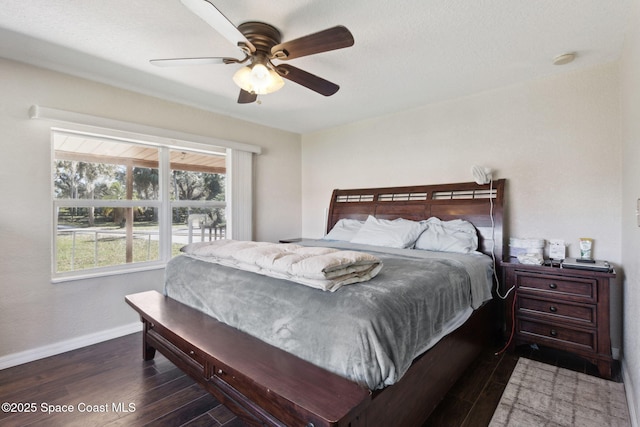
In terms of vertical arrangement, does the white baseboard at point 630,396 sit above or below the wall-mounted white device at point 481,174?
below

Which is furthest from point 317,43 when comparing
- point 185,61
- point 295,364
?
point 295,364

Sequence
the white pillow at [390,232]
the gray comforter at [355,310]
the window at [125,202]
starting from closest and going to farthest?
1. the gray comforter at [355,310]
2. the window at [125,202]
3. the white pillow at [390,232]

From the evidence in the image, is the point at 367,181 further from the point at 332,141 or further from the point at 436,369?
the point at 436,369

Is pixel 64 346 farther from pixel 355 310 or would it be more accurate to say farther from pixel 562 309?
pixel 562 309

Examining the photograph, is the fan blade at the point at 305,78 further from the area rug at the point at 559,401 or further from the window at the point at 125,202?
the area rug at the point at 559,401

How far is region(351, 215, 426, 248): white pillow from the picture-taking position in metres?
3.13

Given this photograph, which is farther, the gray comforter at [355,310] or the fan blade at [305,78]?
the fan blade at [305,78]

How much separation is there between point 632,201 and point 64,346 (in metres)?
4.49

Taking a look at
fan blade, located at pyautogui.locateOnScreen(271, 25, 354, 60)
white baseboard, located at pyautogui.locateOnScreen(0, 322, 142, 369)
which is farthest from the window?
fan blade, located at pyautogui.locateOnScreen(271, 25, 354, 60)

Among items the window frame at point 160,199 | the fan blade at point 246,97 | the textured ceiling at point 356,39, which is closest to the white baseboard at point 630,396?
the textured ceiling at point 356,39

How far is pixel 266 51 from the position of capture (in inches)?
82.2

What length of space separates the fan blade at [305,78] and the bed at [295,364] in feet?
4.63

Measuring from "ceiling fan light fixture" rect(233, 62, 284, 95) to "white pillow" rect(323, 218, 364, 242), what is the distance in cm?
212

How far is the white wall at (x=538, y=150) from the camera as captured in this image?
252cm
